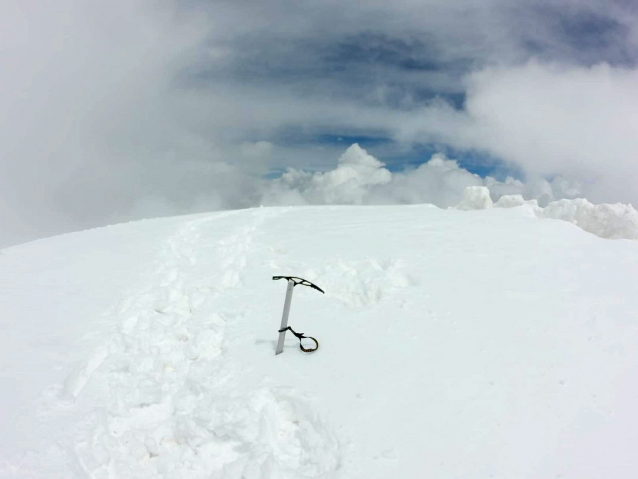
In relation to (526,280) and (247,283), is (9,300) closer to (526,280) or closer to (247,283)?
(247,283)

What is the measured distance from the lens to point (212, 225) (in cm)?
1755

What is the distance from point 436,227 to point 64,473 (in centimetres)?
1256

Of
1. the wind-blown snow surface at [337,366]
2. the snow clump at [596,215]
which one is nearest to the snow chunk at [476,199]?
the snow clump at [596,215]

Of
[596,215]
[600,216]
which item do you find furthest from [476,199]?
[600,216]

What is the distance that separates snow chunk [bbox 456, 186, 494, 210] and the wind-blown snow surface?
11.1 meters

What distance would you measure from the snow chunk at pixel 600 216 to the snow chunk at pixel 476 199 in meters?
3.44

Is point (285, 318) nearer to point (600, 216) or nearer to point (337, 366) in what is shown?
point (337, 366)

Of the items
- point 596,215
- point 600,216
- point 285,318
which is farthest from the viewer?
point 596,215

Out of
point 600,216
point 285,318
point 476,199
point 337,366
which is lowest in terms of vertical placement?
point 337,366

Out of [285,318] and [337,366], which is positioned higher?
[285,318]

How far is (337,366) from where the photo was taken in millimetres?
6836

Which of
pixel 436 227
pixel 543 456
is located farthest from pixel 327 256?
pixel 543 456

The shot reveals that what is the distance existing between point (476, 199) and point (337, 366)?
19.2 metres

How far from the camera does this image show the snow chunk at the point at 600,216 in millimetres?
18375
